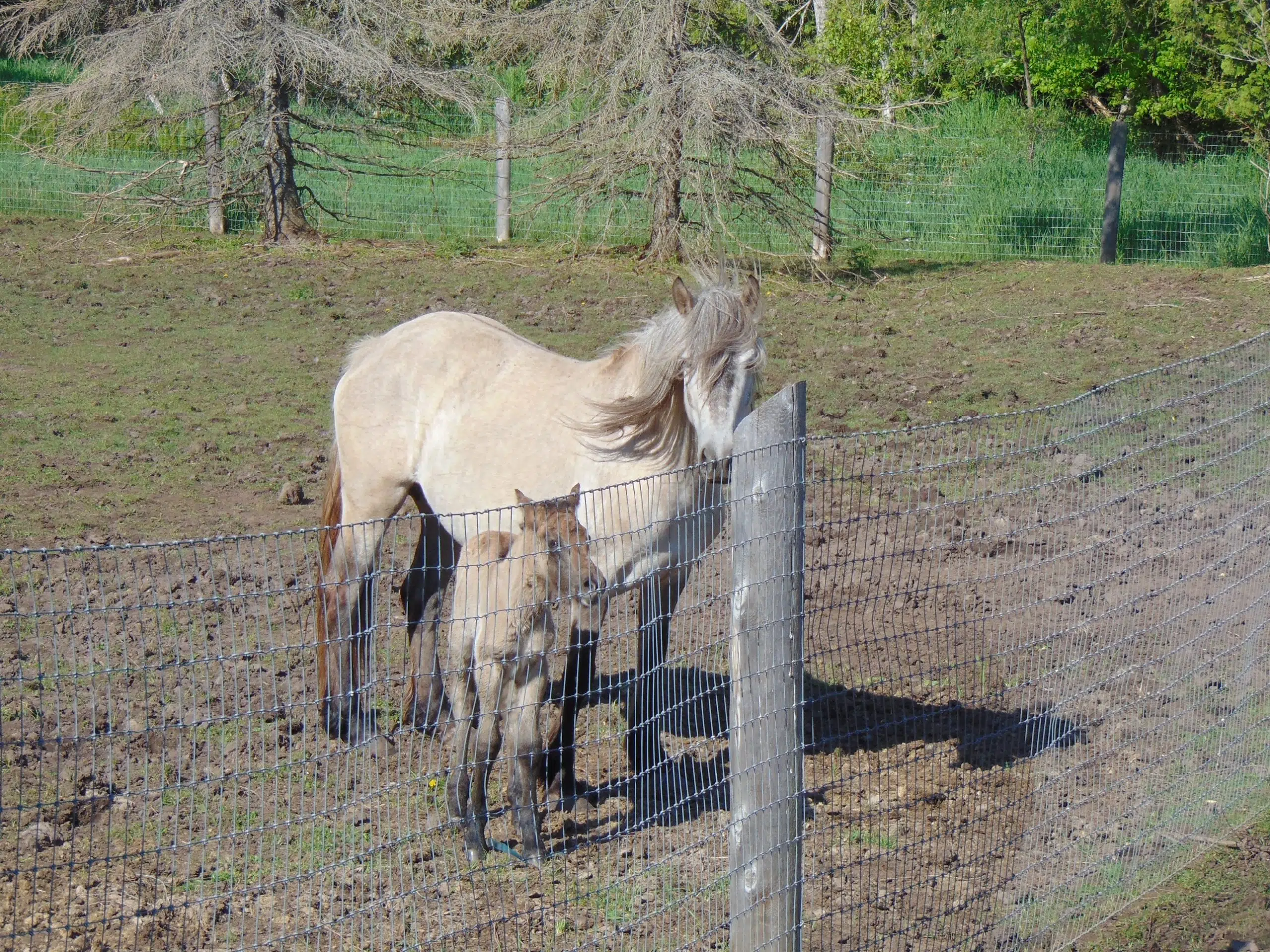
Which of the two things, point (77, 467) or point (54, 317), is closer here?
point (77, 467)

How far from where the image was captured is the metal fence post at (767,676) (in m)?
3.07

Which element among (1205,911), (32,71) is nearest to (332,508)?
(1205,911)

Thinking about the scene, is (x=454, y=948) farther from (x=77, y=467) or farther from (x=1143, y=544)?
(x=77, y=467)

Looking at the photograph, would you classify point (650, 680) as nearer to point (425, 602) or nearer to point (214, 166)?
point (425, 602)

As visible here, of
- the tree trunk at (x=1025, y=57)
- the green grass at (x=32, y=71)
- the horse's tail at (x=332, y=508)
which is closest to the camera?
the horse's tail at (x=332, y=508)

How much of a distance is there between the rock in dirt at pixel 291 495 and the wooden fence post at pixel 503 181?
915cm

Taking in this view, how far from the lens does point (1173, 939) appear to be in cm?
397

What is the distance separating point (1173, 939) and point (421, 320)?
3.77 metres

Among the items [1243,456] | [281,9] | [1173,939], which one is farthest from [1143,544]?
[281,9]

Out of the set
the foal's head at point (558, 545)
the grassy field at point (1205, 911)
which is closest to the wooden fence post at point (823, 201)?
the grassy field at point (1205, 911)

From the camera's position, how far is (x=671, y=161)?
1442 centimetres

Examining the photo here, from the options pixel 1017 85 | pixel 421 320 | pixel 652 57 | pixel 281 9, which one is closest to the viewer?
pixel 421 320

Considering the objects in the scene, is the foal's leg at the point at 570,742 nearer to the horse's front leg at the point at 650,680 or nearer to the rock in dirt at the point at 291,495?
the horse's front leg at the point at 650,680

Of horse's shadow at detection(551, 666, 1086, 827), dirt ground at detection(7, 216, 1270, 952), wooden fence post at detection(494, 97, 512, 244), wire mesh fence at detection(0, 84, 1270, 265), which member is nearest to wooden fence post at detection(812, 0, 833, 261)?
wire mesh fence at detection(0, 84, 1270, 265)
